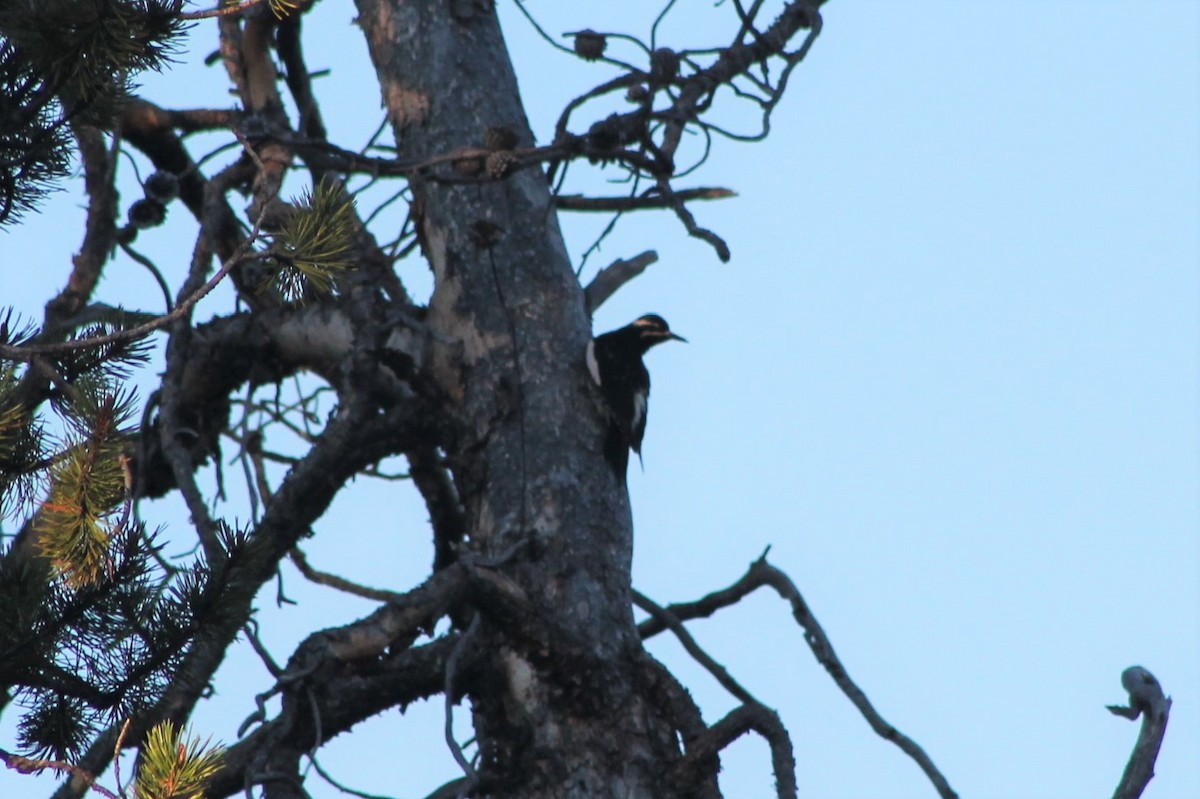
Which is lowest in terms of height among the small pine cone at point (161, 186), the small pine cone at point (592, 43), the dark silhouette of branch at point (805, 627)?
the dark silhouette of branch at point (805, 627)

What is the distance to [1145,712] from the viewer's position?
3445 mm

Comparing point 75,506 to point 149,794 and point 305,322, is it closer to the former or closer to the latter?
point 149,794

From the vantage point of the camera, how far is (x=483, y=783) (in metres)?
3.90

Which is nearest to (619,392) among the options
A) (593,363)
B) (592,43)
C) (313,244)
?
(593,363)

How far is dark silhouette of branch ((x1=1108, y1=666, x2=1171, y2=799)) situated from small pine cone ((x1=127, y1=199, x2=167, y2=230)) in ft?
13.0

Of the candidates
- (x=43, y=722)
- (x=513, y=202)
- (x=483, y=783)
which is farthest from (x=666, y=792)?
(x=513, y=202)

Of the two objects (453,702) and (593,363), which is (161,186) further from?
(453,702)

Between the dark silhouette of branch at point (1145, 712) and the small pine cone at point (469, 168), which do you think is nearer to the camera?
the dark silhouette of branch at point (1145, 712)

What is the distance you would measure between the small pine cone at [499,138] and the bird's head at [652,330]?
2244mm

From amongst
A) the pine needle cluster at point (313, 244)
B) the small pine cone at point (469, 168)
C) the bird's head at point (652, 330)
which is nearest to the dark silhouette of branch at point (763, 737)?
the pine needle cluster at point (313, 244)

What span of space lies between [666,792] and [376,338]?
1726 mm

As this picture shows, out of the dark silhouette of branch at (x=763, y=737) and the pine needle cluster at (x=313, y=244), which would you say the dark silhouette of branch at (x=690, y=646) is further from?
the pine needle cluster at (x=313, y=244)

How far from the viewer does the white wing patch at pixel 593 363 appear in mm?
4639

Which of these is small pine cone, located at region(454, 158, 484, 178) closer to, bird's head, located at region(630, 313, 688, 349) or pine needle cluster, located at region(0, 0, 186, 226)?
pine needle cluster, located at region(0, 0, 186, 226)
